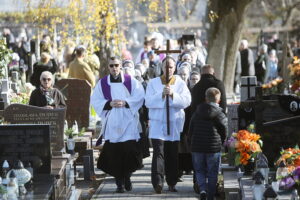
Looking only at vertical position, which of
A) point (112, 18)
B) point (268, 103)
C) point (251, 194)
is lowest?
point (251, 194)

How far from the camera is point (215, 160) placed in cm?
1485

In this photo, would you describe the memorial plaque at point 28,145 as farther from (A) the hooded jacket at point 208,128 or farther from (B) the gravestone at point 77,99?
(B) the gravestone at point 77,99

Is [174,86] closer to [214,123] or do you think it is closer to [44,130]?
[214,123]

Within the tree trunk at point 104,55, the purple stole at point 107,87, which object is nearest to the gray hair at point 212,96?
the purple stole at point 107,87

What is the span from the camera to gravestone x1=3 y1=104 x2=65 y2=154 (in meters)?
16.0

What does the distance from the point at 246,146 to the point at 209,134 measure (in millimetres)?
504

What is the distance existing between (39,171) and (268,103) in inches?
126

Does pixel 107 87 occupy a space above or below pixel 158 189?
above

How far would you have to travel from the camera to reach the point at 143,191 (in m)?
16.6

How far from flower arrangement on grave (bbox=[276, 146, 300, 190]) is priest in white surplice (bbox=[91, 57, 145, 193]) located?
3.48 meters

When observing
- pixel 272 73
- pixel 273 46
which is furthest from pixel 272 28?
pixel 272 73

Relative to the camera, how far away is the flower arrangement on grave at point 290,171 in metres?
11.3

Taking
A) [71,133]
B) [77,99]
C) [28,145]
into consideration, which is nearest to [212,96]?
[28,145]

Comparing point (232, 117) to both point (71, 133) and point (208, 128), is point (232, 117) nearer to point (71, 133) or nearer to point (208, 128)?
point (71, 133)
